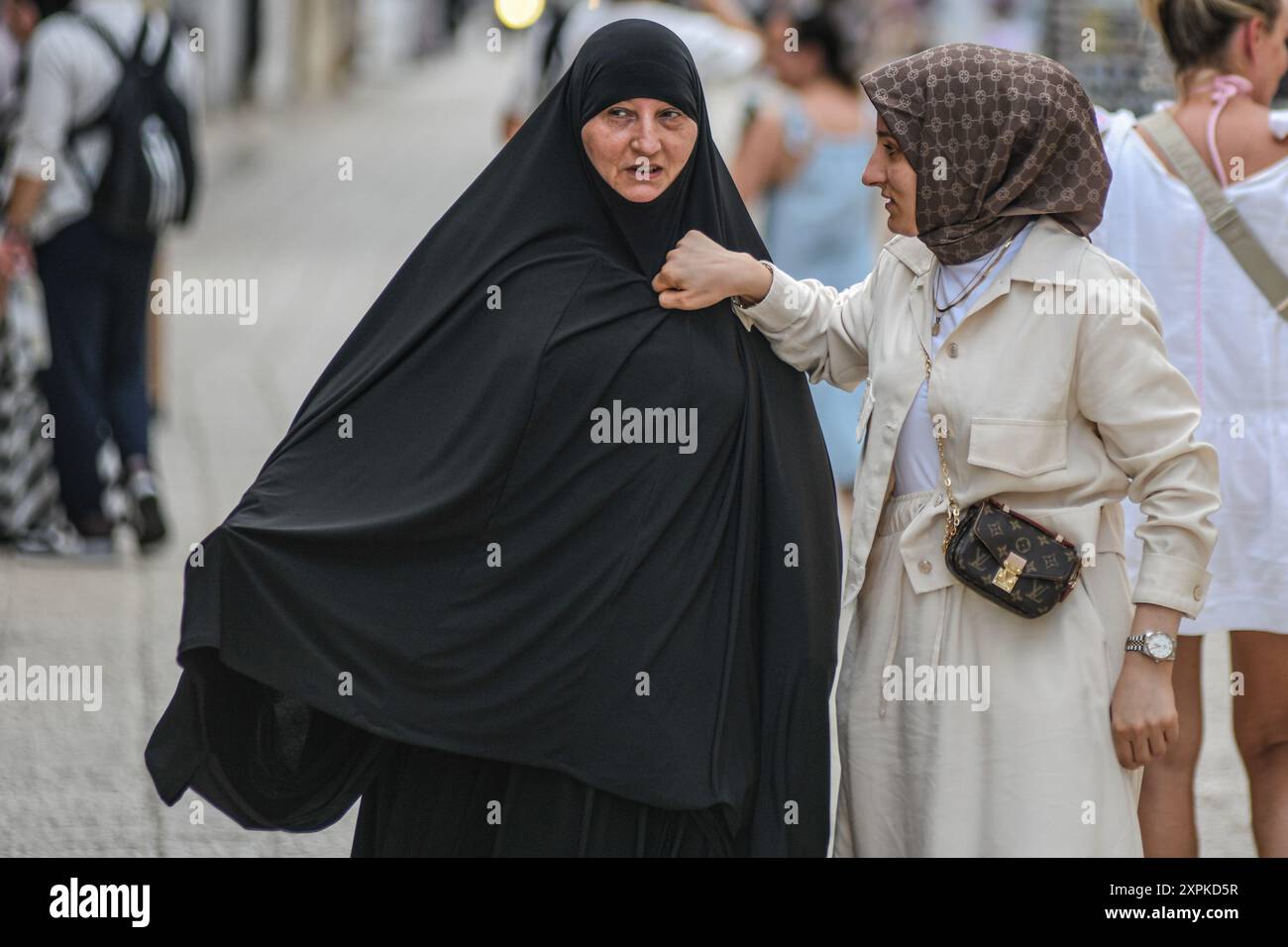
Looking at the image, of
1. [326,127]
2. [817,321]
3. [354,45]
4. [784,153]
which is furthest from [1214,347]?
[354,45]

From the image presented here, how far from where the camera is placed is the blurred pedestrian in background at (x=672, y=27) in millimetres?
7180

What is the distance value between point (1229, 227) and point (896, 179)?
3.41 feet

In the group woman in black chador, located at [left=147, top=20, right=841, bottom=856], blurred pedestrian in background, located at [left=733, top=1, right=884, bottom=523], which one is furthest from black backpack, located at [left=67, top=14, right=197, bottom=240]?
woman in black chador, located at [left=147, top=20, right=841, bottom=856]

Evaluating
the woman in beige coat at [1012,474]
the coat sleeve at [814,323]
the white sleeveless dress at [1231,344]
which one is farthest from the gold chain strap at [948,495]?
the white sleeveless dress at [1231,344]

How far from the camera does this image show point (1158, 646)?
2852 mm

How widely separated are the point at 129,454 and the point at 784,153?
2703 millimetres

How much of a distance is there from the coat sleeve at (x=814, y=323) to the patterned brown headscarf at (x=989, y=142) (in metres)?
0.27

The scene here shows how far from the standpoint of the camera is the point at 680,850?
304cm

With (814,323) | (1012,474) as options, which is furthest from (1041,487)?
(814,323)

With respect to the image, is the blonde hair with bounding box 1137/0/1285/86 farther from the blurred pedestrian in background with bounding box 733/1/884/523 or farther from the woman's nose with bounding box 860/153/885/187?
the blurred pedestrian in background with bounding box 733/1/884/523

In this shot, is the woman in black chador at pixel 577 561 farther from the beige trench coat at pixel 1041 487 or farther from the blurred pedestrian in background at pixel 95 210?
the blurred pedestrian in background at pixel 95 210

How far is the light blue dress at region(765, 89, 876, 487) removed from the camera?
721cm

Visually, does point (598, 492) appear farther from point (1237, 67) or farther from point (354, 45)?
point (354, 45)

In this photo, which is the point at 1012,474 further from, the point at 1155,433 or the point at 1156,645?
the point at 1156,645
